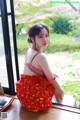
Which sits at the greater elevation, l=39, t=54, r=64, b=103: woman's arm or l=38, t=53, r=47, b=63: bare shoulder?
l=38, t=53, r=47, b=63: bare shoulder

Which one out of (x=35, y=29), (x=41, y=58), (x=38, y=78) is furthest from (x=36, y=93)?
(x=35, y=29)

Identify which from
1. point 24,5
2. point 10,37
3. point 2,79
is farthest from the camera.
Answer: point 2,79

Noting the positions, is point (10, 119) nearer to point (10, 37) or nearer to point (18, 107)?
point (18, 107)

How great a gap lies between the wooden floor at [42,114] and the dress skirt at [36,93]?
0.16 ft

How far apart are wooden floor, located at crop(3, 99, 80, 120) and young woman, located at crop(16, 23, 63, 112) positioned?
0.05 metres

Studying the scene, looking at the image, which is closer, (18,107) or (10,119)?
(10,119)

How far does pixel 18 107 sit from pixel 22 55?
21.4 inches

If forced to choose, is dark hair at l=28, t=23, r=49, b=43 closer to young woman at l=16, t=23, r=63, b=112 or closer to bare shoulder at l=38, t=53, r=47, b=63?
young woman at l=16, t=23, r=63, b=112

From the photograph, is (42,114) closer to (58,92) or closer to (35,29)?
(58,92)

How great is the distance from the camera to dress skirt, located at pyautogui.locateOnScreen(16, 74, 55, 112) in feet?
6.51

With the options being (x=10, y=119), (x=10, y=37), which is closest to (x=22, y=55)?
(x=10, y=37)

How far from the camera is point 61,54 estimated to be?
2.06 meters

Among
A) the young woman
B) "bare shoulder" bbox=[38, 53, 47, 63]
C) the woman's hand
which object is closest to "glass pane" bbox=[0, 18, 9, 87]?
the young woman

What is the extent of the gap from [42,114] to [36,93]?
0.22 m
